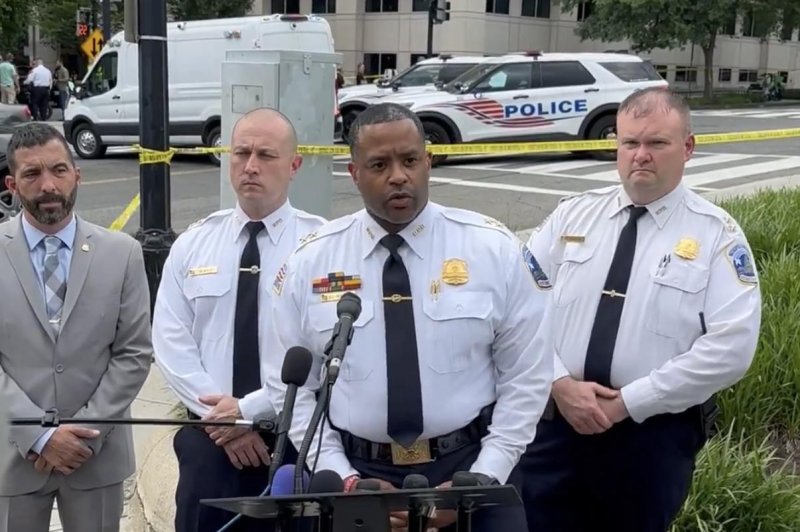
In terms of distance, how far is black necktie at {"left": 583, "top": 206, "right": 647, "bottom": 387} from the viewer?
3.21 meters

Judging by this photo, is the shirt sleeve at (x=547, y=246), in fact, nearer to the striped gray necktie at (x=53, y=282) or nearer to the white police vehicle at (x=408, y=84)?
the striped gray necktie at (x=53, y=282)

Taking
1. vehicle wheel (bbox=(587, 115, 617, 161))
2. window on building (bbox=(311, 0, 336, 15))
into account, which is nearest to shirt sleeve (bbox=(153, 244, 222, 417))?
vehicle wheel (bbox=(587, 115, 617, 161))

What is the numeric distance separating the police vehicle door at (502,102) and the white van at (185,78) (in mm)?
2911

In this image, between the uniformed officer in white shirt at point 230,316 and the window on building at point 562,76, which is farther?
the window on building at point 562,76

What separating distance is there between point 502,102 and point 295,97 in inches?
435

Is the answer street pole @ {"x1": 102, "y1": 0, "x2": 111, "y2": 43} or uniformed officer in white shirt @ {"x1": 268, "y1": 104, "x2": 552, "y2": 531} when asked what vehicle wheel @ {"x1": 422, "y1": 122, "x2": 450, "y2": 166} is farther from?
uniformed officer in white shirt @ {"x1": 268, "y1": 104, "x2": 552, "y2": 531}

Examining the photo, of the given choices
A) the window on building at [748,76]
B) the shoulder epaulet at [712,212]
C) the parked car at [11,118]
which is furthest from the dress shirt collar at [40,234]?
the window on building at [748,76]

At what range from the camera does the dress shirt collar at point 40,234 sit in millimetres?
3268

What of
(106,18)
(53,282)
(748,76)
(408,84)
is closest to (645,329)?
(53,282)

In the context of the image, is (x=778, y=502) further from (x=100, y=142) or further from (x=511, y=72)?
(x=100, y=142)

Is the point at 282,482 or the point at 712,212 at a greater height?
the point at 712,212

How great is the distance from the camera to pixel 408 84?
2064 cm

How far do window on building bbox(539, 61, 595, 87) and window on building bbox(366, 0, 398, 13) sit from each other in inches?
1188

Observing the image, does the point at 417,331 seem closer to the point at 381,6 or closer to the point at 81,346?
the point at 81,346
